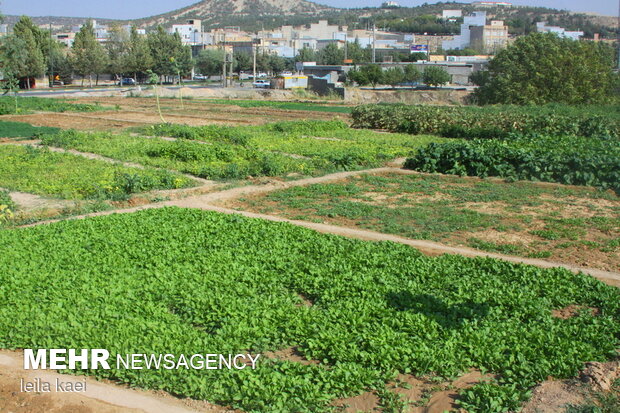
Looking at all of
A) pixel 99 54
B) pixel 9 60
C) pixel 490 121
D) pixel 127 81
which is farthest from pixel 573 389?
pixel 127 81

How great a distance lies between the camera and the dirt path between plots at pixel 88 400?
5875mm

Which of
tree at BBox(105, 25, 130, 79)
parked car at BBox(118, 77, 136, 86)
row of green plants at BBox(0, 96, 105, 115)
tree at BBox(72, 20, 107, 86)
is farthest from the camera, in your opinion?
parked car at BBox(118, 77, 136, 86)

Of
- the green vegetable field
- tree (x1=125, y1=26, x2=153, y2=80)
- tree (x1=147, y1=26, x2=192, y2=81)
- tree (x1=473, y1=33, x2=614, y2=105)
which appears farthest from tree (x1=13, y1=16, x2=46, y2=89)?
tree (x1=473, y1=33, x2=614, y2=105)

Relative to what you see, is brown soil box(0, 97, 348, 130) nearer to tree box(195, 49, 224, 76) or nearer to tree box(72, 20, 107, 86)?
tree box(72, 20, 107, 86)

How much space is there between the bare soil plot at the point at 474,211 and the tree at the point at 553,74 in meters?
26.9

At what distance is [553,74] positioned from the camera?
4291cm

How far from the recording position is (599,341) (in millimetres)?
7148

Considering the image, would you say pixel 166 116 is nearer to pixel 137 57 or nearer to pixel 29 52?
pixel 29 52

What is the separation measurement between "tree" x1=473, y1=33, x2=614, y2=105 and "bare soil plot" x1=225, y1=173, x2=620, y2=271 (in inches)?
1059

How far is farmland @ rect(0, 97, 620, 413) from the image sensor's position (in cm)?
644

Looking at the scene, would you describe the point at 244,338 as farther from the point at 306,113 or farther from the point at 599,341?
the point at 306,113

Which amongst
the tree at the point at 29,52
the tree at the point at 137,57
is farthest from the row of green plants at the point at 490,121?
the tree at the point at 137,57

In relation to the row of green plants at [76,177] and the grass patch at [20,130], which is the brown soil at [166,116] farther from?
the row of green plants at [76,177]

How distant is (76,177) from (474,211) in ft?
33.2
